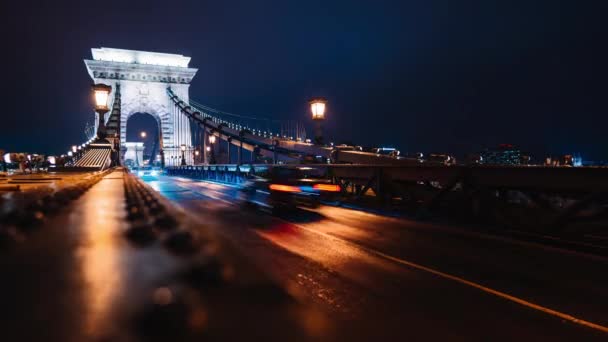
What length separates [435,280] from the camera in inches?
226

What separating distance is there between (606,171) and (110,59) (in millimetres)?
93199

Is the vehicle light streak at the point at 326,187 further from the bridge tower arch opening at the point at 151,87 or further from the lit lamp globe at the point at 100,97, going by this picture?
the bridge tower arch opening at the point at 151,87

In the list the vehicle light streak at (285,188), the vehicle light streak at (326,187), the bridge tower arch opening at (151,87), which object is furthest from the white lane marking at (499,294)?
the bridge tower arch opening at (151,87)

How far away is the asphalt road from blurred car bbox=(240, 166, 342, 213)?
294cm

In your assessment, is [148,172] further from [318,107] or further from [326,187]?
[326,187]

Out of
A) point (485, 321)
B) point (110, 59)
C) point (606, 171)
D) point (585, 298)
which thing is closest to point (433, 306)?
point (485, 321)

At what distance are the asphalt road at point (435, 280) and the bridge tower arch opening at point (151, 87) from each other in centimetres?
7809

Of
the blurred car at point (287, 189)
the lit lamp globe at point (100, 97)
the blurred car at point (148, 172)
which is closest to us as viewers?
the blurred car at point (287, 189)

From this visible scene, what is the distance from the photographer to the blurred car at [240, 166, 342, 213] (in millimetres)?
13477

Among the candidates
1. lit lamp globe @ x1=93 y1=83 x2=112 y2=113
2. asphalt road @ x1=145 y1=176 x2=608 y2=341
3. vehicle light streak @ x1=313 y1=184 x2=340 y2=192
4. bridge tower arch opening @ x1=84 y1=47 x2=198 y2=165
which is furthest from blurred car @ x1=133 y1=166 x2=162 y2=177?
asphalt road @ x1=145 y1=176 x2=608 y2=341

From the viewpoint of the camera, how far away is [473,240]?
918 centimetres

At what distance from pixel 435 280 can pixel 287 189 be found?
814cm

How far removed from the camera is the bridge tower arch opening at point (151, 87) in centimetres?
8362

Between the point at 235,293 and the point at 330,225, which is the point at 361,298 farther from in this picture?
the point at 330,225
